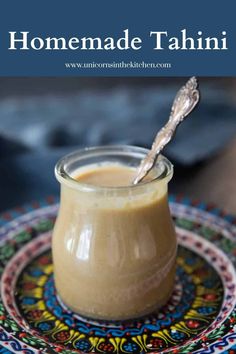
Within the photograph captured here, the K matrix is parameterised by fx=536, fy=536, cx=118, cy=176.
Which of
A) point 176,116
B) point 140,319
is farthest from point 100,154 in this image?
point 140,319

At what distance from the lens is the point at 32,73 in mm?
1150

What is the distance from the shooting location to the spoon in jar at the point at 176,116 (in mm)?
918

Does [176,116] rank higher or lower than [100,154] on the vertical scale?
higher

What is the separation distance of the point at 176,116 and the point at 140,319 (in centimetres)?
36

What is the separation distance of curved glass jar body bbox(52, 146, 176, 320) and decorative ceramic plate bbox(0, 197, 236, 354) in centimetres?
4

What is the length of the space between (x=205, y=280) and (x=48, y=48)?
568 mm

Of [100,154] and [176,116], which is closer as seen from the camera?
[176,116]

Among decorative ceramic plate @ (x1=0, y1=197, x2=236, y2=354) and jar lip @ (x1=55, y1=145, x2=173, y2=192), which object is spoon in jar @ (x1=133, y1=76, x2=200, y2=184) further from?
decorative ceramic plate @ (x1=0, y1=197, x2=236, y2=354)

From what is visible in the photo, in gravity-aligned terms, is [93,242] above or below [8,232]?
above

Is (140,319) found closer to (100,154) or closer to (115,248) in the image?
(115,248)

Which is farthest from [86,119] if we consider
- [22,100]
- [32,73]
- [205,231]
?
[205,231]

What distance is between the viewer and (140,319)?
3.09 ft

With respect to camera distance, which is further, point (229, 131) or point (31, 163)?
point (229, 131)

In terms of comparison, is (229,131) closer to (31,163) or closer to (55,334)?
(31,163)
